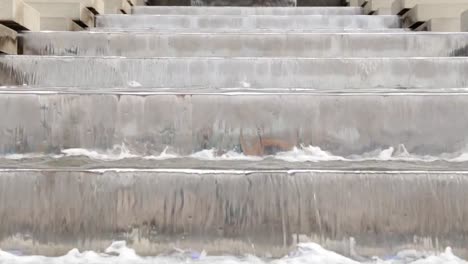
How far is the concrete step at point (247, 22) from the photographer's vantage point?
9.19ft

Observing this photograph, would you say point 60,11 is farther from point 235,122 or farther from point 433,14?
point 433,14

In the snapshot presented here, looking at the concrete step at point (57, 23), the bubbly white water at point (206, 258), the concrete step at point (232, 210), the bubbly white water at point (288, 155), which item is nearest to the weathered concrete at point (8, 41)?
the concrete step at point (57, 23)

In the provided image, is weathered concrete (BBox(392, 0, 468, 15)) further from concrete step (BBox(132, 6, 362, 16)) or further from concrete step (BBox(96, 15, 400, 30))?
concrete step (BBox(132, 6, 362, 16))

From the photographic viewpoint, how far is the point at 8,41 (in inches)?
81.4

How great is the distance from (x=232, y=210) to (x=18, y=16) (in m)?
1.29

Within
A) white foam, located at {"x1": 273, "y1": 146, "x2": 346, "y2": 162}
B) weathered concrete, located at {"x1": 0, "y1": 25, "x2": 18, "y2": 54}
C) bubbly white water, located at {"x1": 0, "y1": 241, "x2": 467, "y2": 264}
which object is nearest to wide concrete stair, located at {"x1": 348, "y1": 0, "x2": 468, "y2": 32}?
white foam, located at {"x1": 273, "y1": 146, "x2": 346, "y2": 162}

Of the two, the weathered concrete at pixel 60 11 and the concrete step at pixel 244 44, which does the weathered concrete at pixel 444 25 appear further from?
the weathered concrete at pixel 60 11

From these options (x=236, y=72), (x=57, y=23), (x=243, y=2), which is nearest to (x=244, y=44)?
(x=236, y=72)

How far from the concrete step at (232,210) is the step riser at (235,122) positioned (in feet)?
0.96

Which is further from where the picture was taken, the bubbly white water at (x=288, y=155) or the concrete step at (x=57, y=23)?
the concrete step at (x=57, y=23)

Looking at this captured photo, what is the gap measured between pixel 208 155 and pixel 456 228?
610mm

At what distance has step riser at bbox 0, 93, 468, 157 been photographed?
1515 millimetres

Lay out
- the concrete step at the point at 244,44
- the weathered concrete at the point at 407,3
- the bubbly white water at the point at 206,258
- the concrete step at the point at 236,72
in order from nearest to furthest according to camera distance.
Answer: the bubbly white water at the point at 206,258, the concrete step at the point at 236,72, the concrete step at the point at 244,44, the weathered concrete at the point at 407,3

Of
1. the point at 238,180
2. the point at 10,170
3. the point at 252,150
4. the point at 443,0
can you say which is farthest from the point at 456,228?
the point at 443,0
